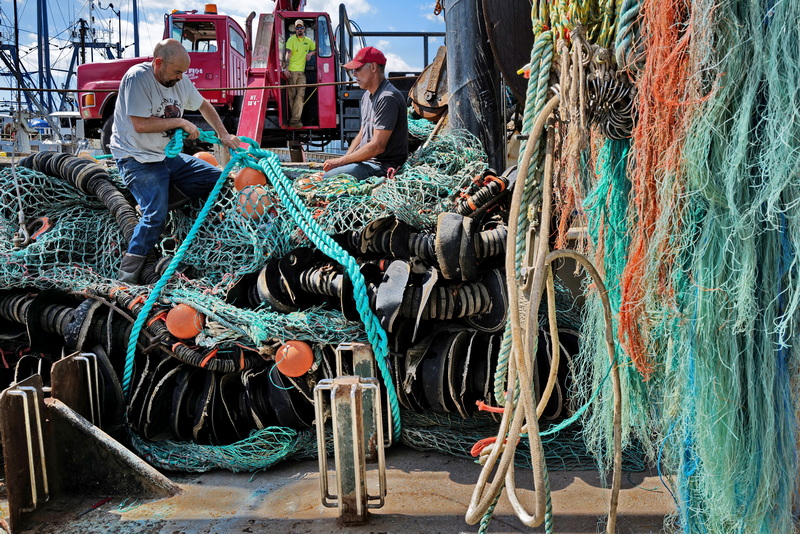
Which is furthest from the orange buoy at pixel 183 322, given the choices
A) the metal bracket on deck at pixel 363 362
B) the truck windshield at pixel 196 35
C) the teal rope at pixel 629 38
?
the truck windshield at pixel 196 35

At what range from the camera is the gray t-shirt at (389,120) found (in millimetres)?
4465

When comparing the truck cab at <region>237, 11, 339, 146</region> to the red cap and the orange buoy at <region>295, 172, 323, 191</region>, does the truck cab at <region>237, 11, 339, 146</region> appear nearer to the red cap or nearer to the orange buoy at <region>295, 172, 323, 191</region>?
the red cap

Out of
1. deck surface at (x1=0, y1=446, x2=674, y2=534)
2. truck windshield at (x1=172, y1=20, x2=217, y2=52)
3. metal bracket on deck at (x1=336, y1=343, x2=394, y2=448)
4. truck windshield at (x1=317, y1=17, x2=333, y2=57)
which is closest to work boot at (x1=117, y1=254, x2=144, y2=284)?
deck surface at (x1=0, y1=446, x2=674, y2=534)

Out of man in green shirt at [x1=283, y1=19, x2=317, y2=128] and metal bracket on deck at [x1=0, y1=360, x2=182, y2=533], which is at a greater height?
man in green shirt at [x1=283, y1=19, x2=317, y2=128]

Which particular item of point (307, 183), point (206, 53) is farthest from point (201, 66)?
point (307, 183)

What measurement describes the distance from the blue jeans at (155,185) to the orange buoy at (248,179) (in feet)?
0.88

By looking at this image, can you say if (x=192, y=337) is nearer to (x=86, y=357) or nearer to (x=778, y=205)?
(x=86, y=357)

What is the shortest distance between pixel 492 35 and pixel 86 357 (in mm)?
2882

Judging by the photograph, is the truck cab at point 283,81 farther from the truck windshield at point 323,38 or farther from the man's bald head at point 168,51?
the man's bald head at point 168,51

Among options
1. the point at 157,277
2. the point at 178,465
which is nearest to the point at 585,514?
the point at 178,465

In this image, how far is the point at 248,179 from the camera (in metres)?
4.07

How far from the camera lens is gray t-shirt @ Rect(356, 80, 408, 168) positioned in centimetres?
446

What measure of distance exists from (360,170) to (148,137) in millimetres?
1419

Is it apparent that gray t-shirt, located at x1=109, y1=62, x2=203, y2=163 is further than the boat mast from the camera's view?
No
